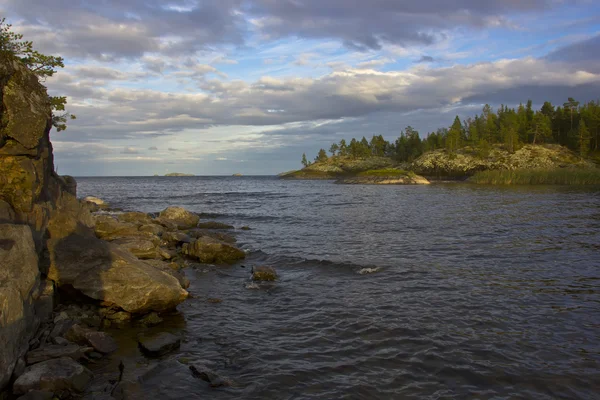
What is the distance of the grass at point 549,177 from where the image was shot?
71125 millimetres

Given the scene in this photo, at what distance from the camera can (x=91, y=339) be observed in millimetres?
8719

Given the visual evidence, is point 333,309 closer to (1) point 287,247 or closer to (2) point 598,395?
(2) point 598,395

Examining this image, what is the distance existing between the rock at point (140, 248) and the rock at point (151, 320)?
5.98m

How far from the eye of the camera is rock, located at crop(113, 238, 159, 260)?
16359 mm

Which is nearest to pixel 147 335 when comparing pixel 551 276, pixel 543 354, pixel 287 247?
pixel 543 354

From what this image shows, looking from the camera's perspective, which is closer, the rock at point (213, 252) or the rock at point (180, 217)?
the rock at point (213, 252)

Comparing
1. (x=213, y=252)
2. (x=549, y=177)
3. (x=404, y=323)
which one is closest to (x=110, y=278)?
(x=213, y=252)

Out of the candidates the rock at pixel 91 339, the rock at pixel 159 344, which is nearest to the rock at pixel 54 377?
the rock at pixel 91 339

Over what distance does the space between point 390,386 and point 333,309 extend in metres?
4.45

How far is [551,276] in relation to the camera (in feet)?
49.3

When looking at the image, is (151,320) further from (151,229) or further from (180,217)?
(180,217)

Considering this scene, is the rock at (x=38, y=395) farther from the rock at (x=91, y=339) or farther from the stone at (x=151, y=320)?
the stone at (x=151, y=320)

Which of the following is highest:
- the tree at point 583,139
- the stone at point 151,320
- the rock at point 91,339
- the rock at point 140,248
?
the tree at point 583,139

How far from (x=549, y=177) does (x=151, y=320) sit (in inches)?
3337
